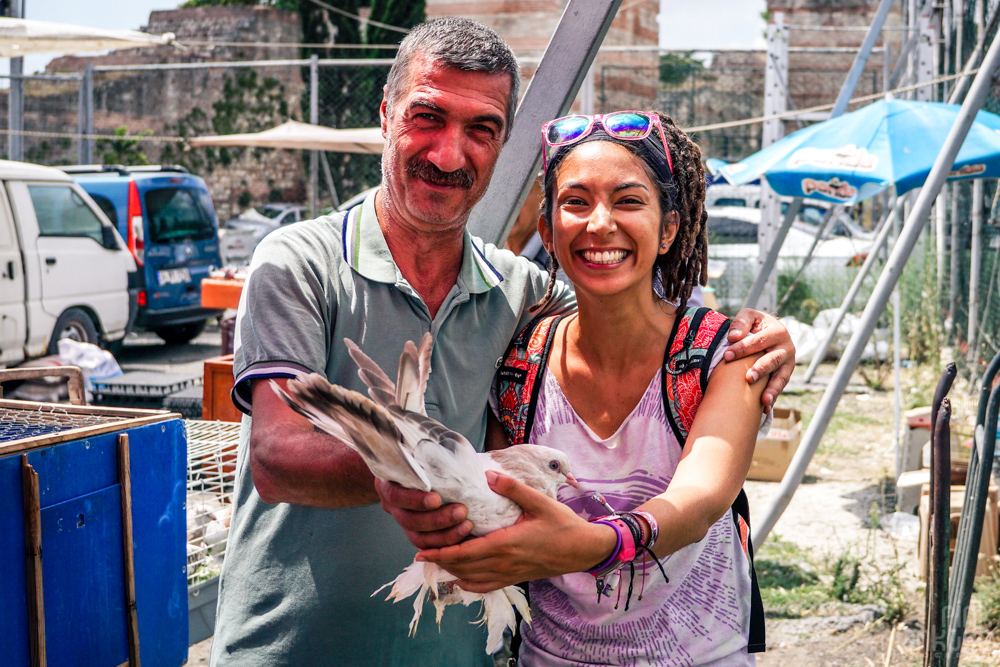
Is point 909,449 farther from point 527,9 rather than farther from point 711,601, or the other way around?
point 527,9

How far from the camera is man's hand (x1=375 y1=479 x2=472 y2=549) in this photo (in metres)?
1.22

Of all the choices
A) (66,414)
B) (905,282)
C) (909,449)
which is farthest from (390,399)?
(905,282)

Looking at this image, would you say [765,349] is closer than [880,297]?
Yes

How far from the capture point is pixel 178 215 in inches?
420

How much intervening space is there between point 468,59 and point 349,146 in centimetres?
869

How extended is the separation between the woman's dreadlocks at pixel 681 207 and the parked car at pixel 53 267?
7.69 m

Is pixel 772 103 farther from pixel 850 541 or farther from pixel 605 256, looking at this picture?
pixel 605 256

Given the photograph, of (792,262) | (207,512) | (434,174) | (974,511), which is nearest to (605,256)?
(434,174)

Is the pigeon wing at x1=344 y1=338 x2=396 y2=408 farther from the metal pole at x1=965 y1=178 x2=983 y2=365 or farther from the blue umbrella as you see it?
the metal pole at x1=965 y1=178 x2=983 y2=365

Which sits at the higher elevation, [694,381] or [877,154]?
[877,154]

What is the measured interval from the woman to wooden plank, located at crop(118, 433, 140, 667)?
3.31 ft

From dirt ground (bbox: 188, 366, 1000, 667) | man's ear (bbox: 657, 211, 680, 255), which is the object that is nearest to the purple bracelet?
man's ear (bbox: 657, 211, 680, 255)

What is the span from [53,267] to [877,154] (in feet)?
24.4

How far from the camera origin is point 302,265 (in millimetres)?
1657
